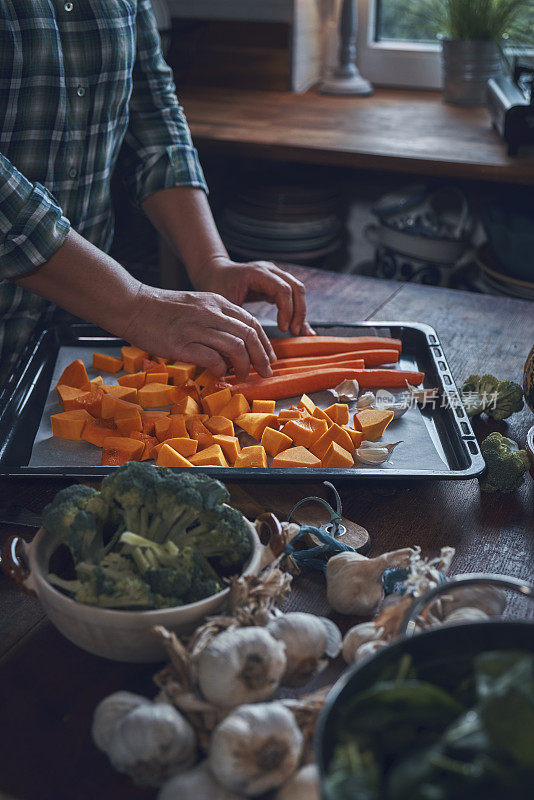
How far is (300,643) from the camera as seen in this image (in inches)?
30.8

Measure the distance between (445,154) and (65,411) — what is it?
1.93 m

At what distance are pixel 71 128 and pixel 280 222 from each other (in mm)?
1356

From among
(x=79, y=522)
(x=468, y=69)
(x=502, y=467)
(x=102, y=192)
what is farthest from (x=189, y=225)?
(x=468, y=69)

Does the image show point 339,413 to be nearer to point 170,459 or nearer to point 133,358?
→ point 170,459

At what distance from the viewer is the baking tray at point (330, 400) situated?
1.20 meters

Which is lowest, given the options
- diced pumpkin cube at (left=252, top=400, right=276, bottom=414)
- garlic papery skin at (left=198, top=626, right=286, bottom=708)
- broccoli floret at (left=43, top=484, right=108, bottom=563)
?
diced pumpkin cube at (left=252, top=400, right=276, bottom=414)

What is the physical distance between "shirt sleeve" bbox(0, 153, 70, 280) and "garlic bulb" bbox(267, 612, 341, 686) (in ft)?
3.04

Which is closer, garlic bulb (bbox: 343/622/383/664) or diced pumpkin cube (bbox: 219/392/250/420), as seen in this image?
garlic bulb (bbox: 343/622/383/664)

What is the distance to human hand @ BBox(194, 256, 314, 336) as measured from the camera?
1.71m

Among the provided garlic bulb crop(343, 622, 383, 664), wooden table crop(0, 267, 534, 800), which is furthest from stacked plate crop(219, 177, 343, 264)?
garlic bulb crop(343, 622, 383, 664)

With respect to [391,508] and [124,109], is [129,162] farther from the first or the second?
[391,508]

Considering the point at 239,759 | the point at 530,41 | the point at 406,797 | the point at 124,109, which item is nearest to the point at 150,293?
the point at 124,109

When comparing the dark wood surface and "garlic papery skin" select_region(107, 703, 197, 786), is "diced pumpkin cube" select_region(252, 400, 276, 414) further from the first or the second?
the dark wood surface

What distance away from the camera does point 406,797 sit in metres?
0.53
